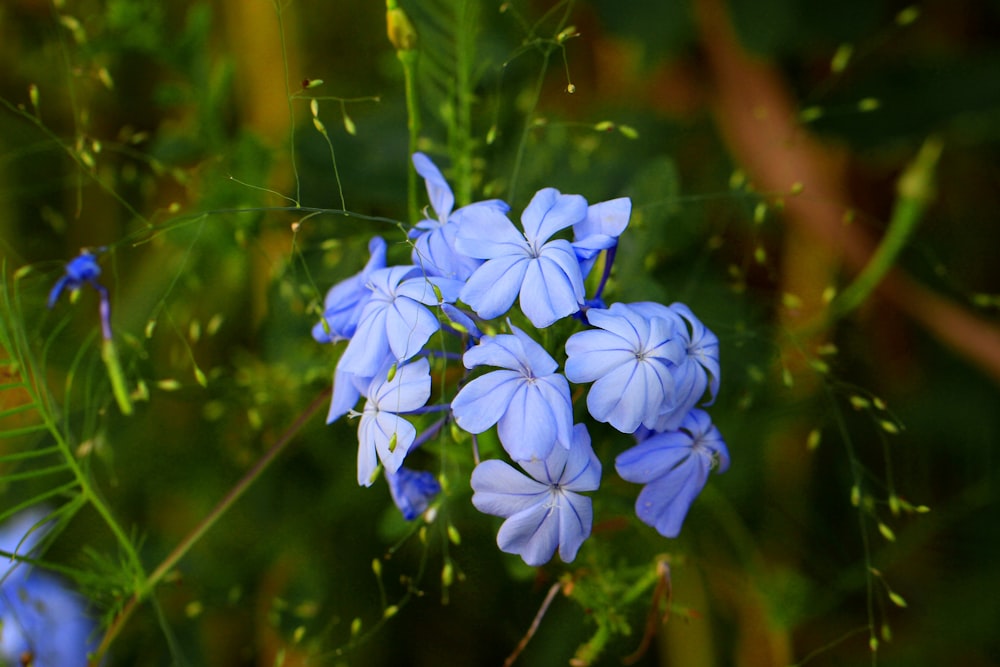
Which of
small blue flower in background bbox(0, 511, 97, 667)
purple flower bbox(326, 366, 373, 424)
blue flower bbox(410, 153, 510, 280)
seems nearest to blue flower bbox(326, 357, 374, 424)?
purple flower bbox(326, 366, 373, 424)

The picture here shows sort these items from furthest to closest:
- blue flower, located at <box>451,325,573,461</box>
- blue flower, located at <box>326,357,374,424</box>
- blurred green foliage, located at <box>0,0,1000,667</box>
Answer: blurred green foliage, located at <box>0,0,1000,667</box> < blue flower, located at <box>326,357,374,424</box> < blue flower, located at <box>451,325,573,461</box>

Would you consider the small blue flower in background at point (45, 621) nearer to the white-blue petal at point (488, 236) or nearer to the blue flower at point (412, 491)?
the blue flower at point (412, 491)

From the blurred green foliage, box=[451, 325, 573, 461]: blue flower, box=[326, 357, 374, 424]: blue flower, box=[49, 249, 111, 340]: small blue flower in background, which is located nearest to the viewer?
box=[451, 325, 573, 461]: blue flower

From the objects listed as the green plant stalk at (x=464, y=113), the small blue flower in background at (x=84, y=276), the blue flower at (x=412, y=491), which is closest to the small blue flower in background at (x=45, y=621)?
the small blue flower in background at (x=84, y=276)

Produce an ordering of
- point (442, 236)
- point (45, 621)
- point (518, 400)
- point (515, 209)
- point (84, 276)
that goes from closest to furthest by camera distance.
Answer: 1. point (518, 400)
2. point (442, 236)
3. point (84, 276)
4. point (515, 209)
5. point (45, 621)

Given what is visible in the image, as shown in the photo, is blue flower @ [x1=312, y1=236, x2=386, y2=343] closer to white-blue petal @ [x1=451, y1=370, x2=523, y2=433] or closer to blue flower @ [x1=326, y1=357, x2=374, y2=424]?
blue flower @ [x1=326, y1=357, x2=374, y2=424]

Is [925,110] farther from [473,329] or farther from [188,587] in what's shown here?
[188,587]

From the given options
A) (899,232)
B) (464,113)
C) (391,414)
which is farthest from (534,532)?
(899,232)

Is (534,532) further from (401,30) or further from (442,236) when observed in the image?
(401,30)
